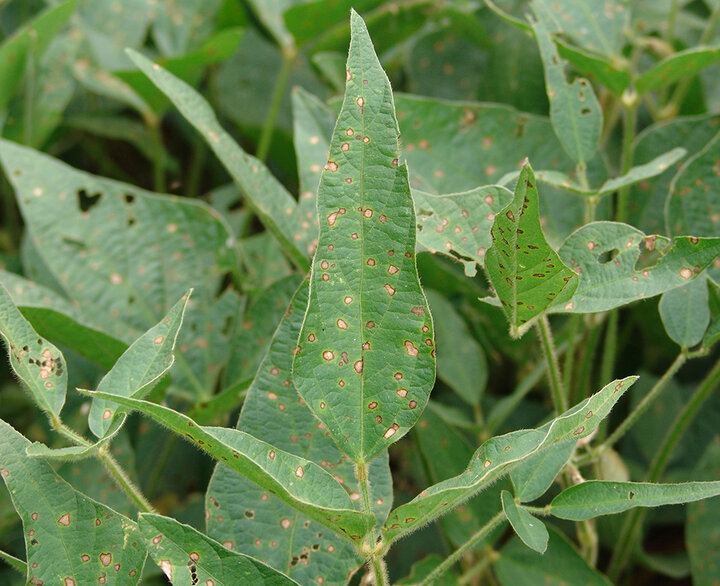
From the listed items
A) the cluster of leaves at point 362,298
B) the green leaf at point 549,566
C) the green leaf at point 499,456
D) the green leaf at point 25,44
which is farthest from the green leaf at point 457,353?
the green leaf at point 25,44

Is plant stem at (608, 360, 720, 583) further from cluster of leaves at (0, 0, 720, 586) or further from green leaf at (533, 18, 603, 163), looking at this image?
green leaf at (533, 18, 603, 163)

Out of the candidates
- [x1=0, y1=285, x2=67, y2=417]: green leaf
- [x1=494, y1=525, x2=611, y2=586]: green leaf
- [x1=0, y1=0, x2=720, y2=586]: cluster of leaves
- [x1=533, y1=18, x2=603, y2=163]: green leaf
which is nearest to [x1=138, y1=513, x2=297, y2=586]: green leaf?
[x1=0, y1=0, x2=720, y2=586]: cluster of leaves

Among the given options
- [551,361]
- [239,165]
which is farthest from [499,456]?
[239,165]

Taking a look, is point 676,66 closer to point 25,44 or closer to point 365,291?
point 365,291

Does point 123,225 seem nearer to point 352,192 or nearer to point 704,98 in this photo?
point 352,192

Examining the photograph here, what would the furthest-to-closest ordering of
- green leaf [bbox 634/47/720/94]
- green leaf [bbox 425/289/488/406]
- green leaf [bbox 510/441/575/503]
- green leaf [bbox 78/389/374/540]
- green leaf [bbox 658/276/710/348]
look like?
green leaf [bbox 425/289/488/406], green leaf [bbox 634/47/720/94], green leaf [bbox 658/276/710/348], green leaf [bbox 510/441/575/503], green leaf [bbox 78/389/374/540]

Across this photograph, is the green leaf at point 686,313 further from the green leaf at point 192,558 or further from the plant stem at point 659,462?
the green leaf at point 192,558

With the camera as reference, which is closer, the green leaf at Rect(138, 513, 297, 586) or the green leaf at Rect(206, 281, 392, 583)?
the green leaf at Rect(138, 513, 297, 586)

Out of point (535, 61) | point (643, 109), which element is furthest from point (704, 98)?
point (535, 61)
